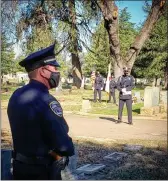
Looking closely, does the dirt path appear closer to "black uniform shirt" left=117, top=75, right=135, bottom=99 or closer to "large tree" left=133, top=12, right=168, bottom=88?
"black uniform shirt" left=117, top=75, right=135, bottom=99

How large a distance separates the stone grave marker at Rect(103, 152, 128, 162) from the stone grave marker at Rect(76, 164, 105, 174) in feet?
1.12

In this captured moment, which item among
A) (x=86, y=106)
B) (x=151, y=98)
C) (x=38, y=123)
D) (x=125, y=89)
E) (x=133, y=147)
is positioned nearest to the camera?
(x=38, y=123)

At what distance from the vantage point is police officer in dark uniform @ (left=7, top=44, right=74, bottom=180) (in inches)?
78.7

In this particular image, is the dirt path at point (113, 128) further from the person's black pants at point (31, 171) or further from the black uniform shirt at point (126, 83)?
the person's black pants at point (31, 171)

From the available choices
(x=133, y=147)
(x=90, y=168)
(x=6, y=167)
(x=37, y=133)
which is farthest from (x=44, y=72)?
(x=133, y=147)

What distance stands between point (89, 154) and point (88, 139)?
1.09 metres

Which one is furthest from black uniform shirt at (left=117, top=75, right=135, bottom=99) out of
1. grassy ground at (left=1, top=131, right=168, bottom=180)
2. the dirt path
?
grassy ground at (left=1, top=131, right=168, bottom=180)

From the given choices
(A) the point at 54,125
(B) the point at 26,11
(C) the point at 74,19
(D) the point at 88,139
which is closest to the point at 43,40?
(B) the point at 26,11

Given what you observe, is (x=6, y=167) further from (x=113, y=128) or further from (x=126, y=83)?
(x=126, y=83)

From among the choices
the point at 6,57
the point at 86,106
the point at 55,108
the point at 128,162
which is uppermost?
the point at 6,57

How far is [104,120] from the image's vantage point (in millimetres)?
8555

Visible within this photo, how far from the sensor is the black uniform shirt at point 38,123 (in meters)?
1.99

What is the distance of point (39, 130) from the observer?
2018 millimetres

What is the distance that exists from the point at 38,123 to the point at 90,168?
2.21 metres
